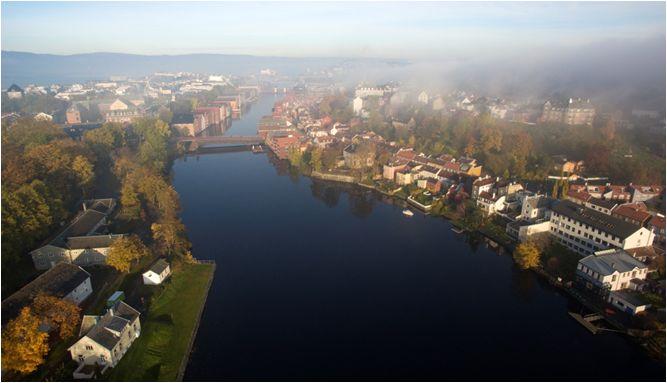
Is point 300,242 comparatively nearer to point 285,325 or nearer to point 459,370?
point 285,325

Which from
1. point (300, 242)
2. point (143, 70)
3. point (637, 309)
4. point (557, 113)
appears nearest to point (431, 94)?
point (557, 113)

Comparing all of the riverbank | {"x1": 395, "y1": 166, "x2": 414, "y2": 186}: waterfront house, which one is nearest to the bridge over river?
{"x1": 395, "y1": 166, "x2": 414, "y2": 186}: waterfront house

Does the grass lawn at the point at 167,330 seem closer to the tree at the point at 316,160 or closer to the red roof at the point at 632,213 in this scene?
the tree at the point at 316,160

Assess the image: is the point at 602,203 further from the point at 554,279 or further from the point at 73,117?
the point at 73,117

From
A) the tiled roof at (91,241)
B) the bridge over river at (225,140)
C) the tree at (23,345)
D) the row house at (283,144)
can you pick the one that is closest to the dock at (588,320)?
the tree at (23,345)

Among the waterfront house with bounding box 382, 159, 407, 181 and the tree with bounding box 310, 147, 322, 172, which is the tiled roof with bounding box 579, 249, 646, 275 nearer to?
the waterfront house with bounding box 382, 159, 407, 181

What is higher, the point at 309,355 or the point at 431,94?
the point at 431,94

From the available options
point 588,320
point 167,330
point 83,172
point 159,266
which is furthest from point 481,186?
point 83,172
